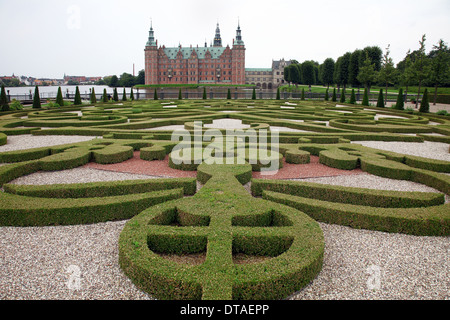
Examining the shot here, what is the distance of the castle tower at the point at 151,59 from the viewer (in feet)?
303

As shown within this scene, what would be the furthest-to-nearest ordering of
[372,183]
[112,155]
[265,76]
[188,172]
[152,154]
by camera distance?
[265,76] < [152,154] < [112,155] < [188,172] < [372,183]

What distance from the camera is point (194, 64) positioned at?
319 ft

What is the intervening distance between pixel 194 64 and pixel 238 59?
14.9m

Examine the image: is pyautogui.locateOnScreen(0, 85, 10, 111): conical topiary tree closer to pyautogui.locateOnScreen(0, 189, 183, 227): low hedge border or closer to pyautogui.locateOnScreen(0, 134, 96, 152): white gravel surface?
pyautogui.locateOnScreen(0, 134, 96, 152): white gravel surface

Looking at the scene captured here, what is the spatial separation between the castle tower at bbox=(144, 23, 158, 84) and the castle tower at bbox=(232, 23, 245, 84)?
81.9ft

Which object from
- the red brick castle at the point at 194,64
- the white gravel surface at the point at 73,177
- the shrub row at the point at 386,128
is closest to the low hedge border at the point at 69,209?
the white gravel surface at the point at 73,177

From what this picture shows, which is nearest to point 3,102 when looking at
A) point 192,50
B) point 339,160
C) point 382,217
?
point 339,160

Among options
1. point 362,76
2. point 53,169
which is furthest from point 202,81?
point 53,169

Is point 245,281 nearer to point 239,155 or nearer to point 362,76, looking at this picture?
point 239,155

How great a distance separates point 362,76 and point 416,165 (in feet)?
126

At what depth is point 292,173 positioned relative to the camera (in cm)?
773

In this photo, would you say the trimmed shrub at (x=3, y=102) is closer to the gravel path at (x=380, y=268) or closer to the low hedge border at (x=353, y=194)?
the low hedge border at (x=353, y=194)

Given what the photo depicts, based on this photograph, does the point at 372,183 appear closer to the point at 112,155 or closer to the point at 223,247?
the point at 223,247

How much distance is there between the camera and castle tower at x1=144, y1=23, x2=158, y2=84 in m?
92.3
